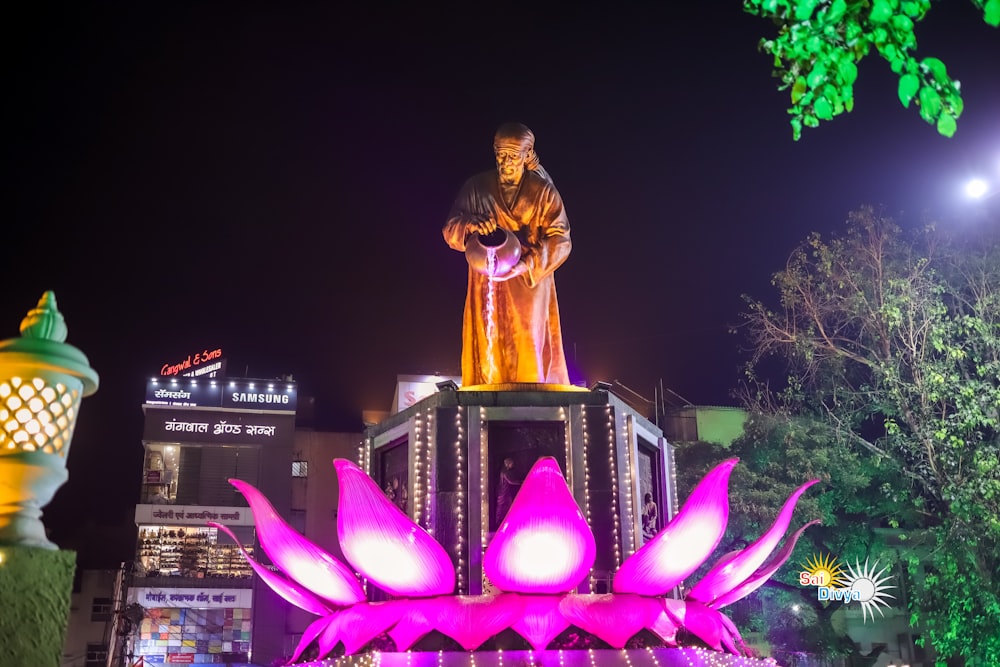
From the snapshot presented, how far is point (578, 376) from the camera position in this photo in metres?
34.8

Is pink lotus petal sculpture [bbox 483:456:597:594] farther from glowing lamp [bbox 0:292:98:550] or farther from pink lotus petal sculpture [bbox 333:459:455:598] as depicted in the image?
glowing lamp [bbox 0:292:98:550]

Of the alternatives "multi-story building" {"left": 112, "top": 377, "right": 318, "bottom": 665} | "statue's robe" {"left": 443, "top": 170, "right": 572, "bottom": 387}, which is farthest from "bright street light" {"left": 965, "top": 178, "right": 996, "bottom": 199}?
"multi-story building" {"left": 112, "top": 377, "right": 318, "bottom": 665}

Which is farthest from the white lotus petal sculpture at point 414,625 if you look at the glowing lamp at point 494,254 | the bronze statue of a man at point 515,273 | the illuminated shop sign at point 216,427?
the illuminated shop sign at point 216,427

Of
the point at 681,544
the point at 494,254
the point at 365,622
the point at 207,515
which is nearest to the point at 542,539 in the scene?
the point at 681,544

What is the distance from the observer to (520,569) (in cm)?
708

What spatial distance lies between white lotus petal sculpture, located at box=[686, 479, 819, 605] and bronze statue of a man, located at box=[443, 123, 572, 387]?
2.74 metres

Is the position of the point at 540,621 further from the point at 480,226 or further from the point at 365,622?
the point at 480,226

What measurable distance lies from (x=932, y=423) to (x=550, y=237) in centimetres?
855

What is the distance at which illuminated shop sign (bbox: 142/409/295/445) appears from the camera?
33688 mm

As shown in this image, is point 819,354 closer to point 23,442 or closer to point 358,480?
point 358,480

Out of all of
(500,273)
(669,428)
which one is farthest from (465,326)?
(669,428)

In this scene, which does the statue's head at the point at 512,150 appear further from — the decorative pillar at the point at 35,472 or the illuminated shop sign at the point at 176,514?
the illuminated shop sign at the point at 176,514

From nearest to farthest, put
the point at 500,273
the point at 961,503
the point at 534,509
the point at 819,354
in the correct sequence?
1. the point at 534,509
2. the point at 500,273
3. the point at 961,503
4. the point at 819,354

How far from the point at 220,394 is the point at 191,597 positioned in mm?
7456
